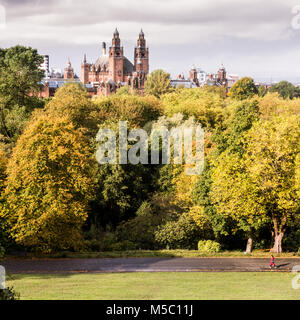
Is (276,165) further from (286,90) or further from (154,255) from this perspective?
(286,90)

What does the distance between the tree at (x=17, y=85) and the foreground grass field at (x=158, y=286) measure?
26226 mm

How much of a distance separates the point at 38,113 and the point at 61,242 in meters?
20.6

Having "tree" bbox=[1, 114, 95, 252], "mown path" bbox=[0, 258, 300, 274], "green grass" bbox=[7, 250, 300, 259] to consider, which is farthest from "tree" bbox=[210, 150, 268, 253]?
"tree" bbox=[1, 114, 95, 252]

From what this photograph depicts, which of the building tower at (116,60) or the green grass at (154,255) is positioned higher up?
the building tower at (116,60)

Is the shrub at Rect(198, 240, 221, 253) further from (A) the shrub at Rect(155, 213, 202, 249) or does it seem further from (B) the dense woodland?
(A) the shrub at Rect(155, 213, 202, 249)

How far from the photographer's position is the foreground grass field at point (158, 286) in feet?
65.7

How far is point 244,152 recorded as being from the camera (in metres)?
32.1

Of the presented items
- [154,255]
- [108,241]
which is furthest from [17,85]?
[154,255]

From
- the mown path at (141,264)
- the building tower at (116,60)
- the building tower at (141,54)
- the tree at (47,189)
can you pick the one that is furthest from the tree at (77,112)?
the building tower at (141,54)

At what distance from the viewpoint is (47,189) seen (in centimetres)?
2964

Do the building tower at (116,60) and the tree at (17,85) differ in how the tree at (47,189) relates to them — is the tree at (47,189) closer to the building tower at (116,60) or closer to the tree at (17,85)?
the tree at (17,85)

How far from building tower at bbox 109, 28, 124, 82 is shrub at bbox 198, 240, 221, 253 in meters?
143

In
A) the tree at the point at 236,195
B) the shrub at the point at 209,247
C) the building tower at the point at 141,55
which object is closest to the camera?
the tree at the point at 236,195
